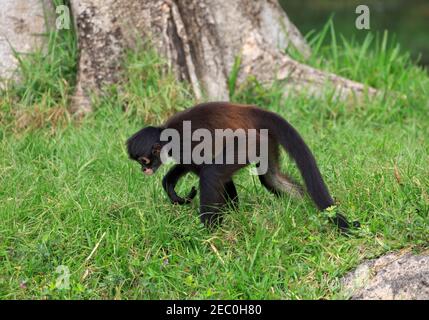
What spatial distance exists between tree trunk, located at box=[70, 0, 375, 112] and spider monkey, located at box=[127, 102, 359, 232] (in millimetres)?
2020

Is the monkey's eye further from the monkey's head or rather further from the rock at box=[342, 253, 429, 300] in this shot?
the rock at box=[342, 253, 429, 300]

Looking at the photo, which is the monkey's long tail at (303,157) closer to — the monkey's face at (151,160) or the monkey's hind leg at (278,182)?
the monkey's hind leg at (278,182)

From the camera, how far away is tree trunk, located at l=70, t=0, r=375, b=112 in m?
6.89

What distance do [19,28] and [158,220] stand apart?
9.62ft

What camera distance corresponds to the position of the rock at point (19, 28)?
6.96m

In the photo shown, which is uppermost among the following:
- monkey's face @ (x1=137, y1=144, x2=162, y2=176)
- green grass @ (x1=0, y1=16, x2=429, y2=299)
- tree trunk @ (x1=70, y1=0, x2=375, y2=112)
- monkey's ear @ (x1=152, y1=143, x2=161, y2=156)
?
tree trunk @ (x1=70, y1=0, x2=375, y2=112)

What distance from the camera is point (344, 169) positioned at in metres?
5.49

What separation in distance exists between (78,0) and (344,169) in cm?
275

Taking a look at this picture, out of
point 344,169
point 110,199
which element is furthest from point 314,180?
point 110,199

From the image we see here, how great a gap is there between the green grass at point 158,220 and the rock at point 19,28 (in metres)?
0.41

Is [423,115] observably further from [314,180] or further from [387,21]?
[387,21]

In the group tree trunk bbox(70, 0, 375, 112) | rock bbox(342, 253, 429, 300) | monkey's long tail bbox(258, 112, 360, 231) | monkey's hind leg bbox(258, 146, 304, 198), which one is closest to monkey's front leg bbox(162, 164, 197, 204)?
monkey's hind leg bbox(258, 146, 304, 198)

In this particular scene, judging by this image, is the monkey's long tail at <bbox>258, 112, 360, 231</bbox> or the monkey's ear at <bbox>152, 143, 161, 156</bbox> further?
the monkey's ear at <bbox>152, 143, 161, 156</bbox>

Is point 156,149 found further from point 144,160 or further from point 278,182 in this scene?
point 278,182
